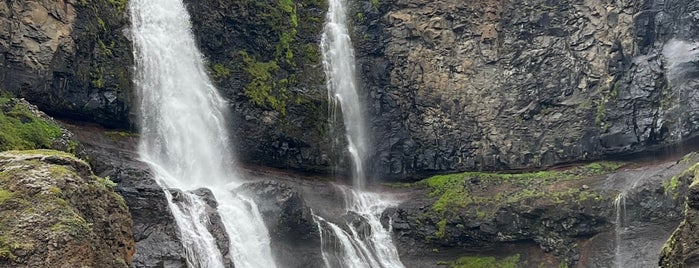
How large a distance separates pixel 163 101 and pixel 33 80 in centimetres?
584

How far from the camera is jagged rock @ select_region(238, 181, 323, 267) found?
25594 millimetres

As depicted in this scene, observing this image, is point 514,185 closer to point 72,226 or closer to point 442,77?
point 442,77

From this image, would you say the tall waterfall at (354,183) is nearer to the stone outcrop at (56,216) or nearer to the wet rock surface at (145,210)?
the wet rock surface at (145,210)

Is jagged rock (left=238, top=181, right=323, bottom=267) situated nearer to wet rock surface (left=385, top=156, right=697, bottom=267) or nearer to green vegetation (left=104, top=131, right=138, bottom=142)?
wet rock surface (left=385, top=156, right=697, bottom=267)

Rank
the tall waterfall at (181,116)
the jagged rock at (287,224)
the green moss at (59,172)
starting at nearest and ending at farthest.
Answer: the green moss at (59,172) < the tall waterfall at (181,116) < the jagged rock at (287,224)

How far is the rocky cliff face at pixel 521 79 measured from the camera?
3053 centimetres

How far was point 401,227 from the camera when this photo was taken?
3002 centimetres

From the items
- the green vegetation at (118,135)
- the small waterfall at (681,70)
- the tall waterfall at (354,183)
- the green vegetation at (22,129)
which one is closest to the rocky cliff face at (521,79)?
the small waterfall at (681,70)

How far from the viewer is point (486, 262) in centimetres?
2939

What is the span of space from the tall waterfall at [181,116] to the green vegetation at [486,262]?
9672mm

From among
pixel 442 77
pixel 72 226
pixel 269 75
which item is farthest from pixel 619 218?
pixel 72 226

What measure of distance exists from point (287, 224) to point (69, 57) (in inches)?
455

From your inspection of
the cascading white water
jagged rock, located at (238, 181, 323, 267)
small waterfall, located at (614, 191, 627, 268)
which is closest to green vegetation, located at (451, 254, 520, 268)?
small waterfall, located at (614, 191, 627, 268)

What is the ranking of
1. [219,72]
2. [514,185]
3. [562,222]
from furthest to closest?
[219,72], [514,185], [562,222]
